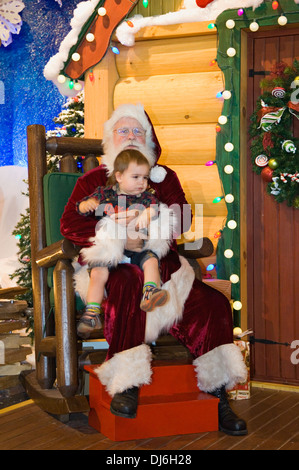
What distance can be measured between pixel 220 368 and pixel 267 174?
1.34 metres

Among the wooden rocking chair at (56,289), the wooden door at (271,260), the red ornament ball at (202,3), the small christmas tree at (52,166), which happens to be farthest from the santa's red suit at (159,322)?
the small christmas tree at (52,166)

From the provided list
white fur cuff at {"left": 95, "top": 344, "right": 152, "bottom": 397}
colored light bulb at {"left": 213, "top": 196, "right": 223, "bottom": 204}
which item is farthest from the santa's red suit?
colored light bulb at {"left": 213, "top": 196, "right": 223, "bottom": 204}

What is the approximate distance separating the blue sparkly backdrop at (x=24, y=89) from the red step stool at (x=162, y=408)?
3.59 meters

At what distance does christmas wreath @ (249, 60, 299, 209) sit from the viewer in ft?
10.9

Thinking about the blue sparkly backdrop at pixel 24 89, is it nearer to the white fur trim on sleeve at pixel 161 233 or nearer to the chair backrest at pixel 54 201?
the chair backrest at pixel 54 201

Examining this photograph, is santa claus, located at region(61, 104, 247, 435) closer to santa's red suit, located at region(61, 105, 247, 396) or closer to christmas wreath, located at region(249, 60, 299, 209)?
santa's red suit, located at region(61, 105, 247, 396)

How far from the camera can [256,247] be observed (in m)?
3.56

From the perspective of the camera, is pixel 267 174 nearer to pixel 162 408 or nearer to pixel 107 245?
pixel 107 245

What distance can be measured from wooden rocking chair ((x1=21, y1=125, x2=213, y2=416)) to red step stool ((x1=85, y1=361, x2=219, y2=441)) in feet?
0.41

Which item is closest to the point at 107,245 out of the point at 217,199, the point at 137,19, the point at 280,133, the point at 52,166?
the point at 217,199

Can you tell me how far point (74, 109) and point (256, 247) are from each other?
204cm

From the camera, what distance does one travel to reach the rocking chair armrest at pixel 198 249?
9.46 feet

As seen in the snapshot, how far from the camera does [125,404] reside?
2346 millimetres
